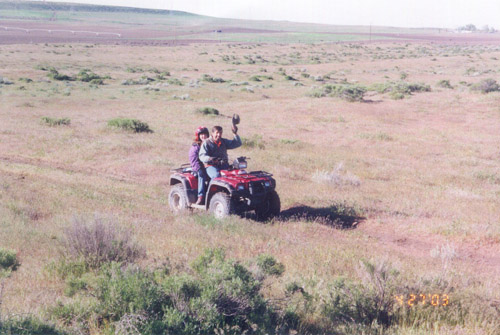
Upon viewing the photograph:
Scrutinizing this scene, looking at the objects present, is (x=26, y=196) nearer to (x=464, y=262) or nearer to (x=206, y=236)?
(x=206, y=236)

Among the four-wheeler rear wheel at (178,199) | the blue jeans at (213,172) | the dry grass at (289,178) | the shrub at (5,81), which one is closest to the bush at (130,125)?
the dry grass at (289,178)

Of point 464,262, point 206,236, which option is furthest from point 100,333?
point 464,262

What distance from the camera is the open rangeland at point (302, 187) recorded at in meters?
6.13

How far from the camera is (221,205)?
9.94 metres

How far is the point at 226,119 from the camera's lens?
26641 millimetres

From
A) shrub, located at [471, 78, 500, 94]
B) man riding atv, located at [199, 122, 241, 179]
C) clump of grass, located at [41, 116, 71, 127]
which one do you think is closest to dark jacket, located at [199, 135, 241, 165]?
man riding atv, located at [199, 122, 241, 179]

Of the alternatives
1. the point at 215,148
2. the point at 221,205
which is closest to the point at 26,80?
the point at 215,148

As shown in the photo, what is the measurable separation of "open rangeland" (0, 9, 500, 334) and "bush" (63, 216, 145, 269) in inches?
7.8

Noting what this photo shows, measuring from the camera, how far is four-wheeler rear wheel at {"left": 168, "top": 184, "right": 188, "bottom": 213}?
10.8m

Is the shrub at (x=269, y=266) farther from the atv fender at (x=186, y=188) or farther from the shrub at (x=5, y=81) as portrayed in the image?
the shrub at (x=5, y=81)

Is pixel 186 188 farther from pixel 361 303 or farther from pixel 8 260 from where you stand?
pixel 361 303

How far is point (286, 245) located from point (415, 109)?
2526 centimetres

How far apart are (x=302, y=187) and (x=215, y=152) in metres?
4.34

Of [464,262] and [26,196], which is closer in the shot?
[464,262]
